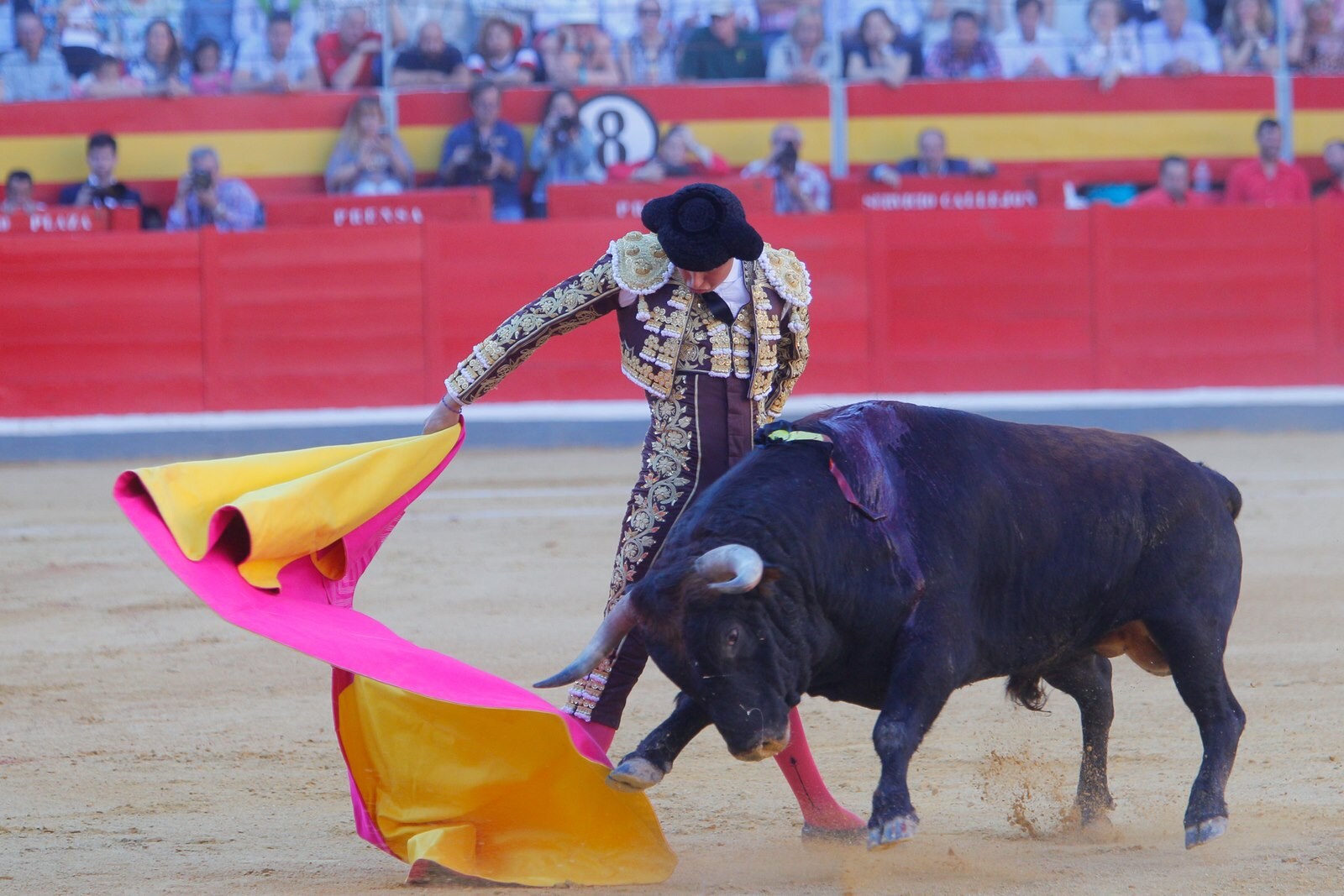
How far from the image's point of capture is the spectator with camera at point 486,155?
8.77 m

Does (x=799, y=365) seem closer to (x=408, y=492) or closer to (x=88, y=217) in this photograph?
(x=408, y=492)

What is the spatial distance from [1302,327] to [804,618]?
744 cm

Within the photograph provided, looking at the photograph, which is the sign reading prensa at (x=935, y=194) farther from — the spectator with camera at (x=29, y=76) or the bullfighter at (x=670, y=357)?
the bullfighter at (x=670, y=357)

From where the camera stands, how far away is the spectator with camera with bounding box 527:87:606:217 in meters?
8.91

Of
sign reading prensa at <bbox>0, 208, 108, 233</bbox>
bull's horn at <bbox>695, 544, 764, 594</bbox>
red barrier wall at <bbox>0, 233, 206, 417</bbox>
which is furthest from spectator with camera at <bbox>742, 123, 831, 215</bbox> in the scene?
bull's horn at <bbox>695, 544, 764, 594</bbox>

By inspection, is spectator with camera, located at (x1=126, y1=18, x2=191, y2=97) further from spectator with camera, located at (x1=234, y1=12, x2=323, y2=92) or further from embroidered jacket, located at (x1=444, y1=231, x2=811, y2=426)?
embroidered jacket, located at (x1=444, y1=231, x2=811, y2=426)

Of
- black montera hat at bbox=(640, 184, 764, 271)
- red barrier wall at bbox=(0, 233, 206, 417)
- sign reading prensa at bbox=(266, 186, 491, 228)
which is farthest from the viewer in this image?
sign reading prensa at bbox=(266, 186, 491, 228)

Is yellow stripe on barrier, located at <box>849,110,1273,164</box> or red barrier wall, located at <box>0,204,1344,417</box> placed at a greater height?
yellow stripe on barrier, located at <box>849,110,1273,164</box>

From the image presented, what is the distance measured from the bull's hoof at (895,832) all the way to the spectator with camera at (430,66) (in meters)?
7.55

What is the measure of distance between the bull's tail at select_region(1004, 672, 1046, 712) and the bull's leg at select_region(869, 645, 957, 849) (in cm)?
45

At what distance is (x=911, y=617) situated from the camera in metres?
2.41

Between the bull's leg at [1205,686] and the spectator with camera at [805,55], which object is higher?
the spectator with camera at [805,55]

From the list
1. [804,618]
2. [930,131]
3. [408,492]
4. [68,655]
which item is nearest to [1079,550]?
[804,618]

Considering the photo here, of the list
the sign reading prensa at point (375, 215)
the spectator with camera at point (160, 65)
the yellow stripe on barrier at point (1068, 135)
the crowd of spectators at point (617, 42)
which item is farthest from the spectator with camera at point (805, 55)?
the spectator with camera at point (160, 65)
